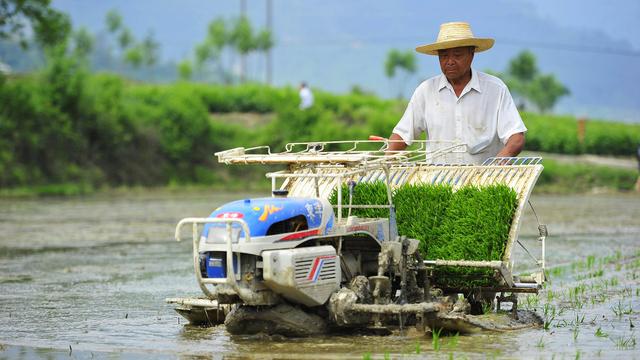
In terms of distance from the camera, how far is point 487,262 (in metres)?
9.03

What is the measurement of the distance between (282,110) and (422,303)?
31838mm

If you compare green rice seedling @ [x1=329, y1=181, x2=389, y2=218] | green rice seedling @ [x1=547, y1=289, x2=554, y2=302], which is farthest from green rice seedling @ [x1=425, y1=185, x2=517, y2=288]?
green rice seedling @ [x1=547, y1=289, x2=554, y2=302]

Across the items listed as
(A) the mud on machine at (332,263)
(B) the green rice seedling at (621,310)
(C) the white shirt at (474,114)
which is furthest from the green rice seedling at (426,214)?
(B) the green rice seedling at (621,310)

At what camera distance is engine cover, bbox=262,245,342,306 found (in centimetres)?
792

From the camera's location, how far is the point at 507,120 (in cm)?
1003

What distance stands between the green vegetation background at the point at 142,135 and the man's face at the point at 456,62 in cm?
2558

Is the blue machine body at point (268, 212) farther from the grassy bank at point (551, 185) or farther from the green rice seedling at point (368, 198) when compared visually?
the grassy bank at point (551, 185)

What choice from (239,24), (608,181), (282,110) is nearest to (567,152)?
(608,181)

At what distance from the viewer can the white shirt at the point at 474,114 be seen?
10.1 m

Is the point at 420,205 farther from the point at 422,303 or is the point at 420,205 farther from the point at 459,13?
the point at 459,13

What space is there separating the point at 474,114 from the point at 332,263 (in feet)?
8.15

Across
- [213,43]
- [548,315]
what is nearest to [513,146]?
[548,315]

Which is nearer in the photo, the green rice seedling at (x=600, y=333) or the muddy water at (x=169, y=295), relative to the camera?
the muddy water at (x=169, y=295)

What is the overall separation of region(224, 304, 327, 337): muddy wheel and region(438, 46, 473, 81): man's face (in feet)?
8.94
